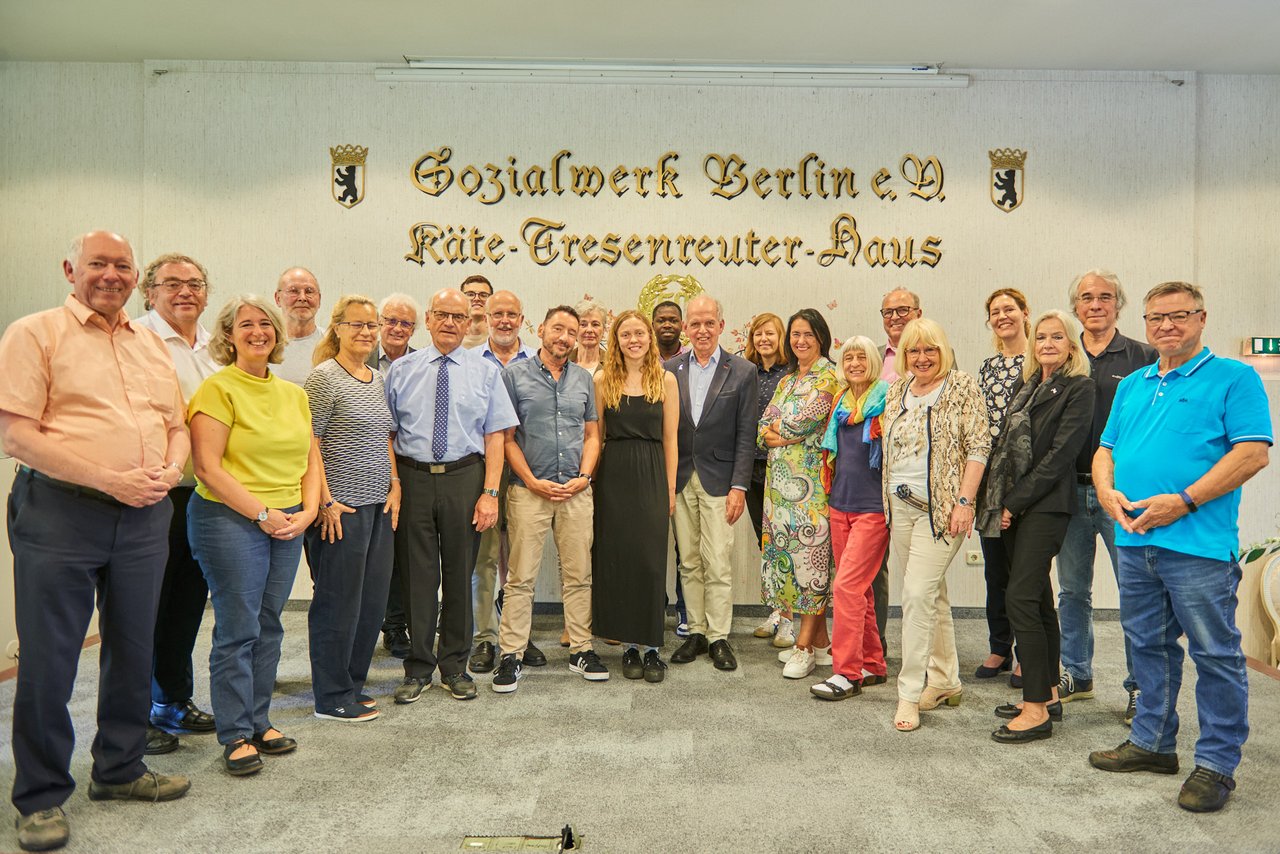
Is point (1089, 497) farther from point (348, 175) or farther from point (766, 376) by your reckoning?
point (348, 175)

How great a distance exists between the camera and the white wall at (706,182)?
18.3 ft

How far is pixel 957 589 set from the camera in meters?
5.59

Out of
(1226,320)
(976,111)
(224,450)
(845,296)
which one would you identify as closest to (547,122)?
(845,296)

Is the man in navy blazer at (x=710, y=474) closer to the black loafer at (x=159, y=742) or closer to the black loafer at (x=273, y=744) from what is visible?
the black loafer at (x=273, y=744)

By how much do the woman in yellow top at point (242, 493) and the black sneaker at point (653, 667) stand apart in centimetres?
166

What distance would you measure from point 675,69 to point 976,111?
1.92 meters

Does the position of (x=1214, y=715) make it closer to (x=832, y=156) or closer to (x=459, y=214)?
(x=832, y=156)

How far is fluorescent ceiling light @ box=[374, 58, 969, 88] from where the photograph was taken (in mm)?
5516

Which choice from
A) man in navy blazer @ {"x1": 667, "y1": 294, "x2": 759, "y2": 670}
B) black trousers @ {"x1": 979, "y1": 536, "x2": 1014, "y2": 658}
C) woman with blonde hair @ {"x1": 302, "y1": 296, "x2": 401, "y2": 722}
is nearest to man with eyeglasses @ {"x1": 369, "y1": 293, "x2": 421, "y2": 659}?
woman with blonde hair @ {"x1": 302, "y1": 296, "x2": 401, "y2": 722}

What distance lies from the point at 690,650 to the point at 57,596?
8.91 ft

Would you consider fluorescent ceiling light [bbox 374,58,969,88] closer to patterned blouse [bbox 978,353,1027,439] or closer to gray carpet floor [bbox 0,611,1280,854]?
patterned blouse [bbox 978,353,1027,439]

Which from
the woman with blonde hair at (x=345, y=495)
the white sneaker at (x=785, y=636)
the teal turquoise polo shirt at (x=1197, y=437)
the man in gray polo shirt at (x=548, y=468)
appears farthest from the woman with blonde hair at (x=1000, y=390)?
the woman with blonde hair at (x=345, y=495)

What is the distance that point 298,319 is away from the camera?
157 inches

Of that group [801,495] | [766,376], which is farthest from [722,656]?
[766,376]
